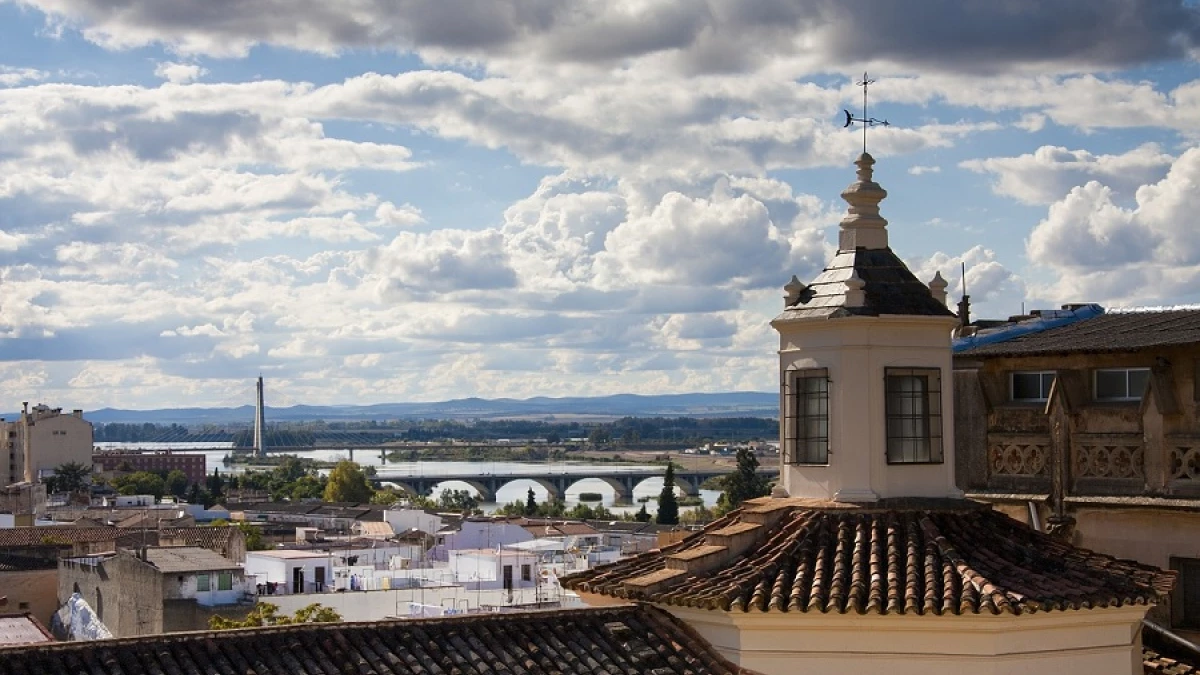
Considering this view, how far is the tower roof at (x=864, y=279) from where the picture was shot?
12945 mm

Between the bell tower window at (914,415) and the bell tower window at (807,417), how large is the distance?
1.59ft

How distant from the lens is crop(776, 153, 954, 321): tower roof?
1295cm

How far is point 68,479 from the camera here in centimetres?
13662

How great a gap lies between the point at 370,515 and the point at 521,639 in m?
110

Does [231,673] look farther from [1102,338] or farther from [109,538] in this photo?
[109,538]

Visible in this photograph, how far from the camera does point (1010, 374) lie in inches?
624

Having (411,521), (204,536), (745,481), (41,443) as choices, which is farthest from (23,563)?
(41,443)

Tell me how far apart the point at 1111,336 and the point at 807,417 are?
3646 millimetres

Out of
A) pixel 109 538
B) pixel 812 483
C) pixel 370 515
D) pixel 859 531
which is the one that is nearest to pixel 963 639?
pixel 859 531

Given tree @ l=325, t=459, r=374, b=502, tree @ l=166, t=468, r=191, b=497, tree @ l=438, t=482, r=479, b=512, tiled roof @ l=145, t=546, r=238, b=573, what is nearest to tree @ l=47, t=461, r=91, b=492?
tree @ l=166, t=468, r=191, b=497

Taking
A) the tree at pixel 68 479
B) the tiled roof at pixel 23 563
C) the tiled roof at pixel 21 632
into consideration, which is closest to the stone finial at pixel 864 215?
the tiled roof at pixel 21 632

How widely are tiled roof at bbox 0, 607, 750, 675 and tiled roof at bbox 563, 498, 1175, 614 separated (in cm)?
39

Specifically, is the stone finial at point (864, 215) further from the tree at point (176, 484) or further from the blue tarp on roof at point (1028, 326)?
the tree at point (176, 484)

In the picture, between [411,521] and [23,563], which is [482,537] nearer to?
[23,563]
